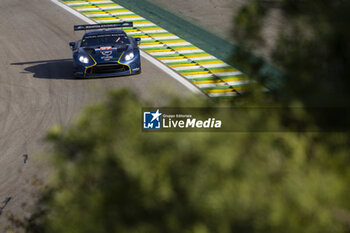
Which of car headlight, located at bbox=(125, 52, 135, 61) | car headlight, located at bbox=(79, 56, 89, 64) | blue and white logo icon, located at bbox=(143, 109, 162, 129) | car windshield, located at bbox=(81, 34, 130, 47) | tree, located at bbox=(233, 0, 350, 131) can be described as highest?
tree, located at bbox=(233, 0, 350, 131)

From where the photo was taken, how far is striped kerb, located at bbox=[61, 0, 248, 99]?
52.3ft

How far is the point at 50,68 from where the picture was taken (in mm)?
16422

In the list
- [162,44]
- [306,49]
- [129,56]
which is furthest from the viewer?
[162,44]

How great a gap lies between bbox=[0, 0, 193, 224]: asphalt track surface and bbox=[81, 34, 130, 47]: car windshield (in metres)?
1.11

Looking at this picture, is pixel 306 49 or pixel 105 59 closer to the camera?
pixel 306 49

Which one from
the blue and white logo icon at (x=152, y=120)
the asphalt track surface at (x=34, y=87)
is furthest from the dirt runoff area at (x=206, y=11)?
the blue and white logo icon at (x=152, y=120)

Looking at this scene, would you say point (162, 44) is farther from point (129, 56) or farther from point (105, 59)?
point (105, 59)

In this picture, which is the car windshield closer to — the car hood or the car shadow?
the car hood

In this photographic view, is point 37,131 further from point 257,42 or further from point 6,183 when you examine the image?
point 257,42

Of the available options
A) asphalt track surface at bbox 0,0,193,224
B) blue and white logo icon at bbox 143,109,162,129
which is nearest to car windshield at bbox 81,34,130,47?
asphalt track surface at bbox 0,0,193,224

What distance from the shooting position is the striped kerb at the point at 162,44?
52.3 feet

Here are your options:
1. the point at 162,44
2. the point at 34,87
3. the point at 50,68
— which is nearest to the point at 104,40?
the point at 50,68

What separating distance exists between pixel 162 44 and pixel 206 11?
16.5 ft

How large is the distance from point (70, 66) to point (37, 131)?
5.20 m
